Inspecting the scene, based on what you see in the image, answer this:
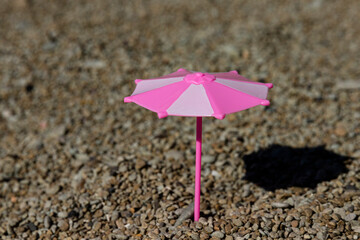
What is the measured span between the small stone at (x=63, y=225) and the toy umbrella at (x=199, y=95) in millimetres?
1642

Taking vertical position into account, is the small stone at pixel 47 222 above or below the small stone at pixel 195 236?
below

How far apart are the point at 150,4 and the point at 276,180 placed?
5.90 m

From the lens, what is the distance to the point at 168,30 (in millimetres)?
8406

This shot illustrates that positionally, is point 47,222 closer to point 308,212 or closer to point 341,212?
point 308,212

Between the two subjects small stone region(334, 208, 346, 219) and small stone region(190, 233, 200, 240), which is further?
small stone region(334, 208, 346, 219)

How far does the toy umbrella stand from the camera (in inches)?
126

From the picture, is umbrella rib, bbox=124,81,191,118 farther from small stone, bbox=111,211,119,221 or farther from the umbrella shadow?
the umbrella shadow

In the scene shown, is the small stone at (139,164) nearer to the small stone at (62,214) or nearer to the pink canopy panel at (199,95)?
the small stone at (62,214)

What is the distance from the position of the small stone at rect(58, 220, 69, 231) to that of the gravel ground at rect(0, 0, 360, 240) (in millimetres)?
14

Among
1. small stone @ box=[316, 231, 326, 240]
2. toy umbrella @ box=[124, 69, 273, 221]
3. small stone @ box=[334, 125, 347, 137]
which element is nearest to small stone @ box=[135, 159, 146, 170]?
toy umbrella @ box=[124, 69, 273, 221]

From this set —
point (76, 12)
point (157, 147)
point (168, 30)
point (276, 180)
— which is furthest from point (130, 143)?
point (76, 12)

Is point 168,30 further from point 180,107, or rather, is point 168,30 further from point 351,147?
point 180,107

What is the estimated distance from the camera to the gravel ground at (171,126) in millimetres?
4246

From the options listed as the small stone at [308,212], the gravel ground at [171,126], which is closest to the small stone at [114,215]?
the gravel ground at [171,126]
